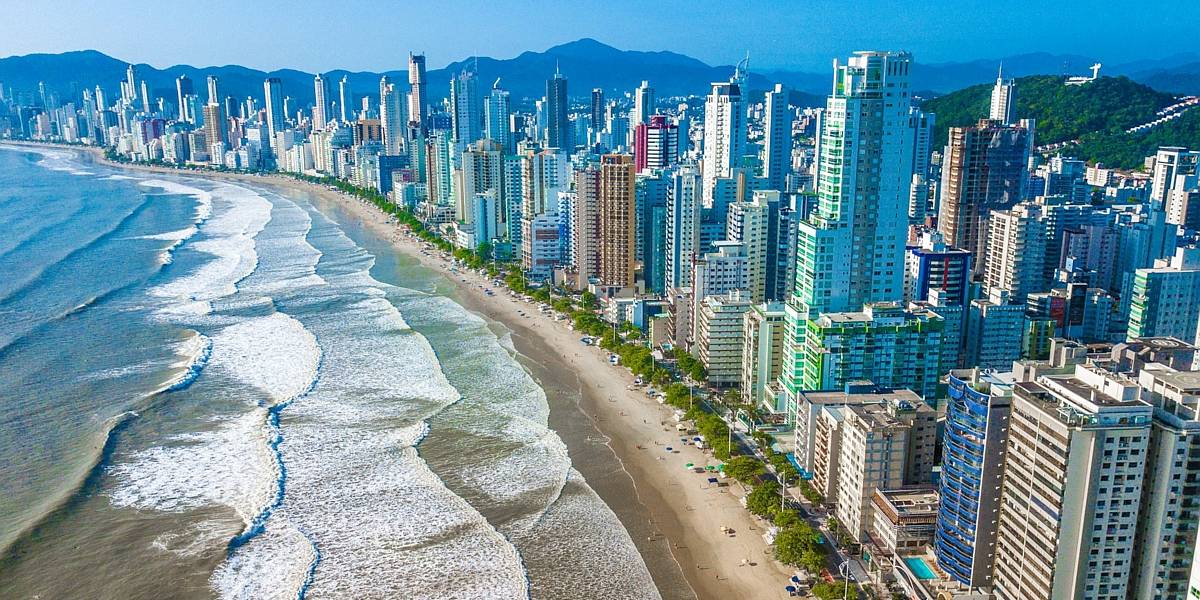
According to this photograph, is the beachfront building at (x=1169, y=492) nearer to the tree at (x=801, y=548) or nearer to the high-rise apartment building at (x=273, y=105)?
the tree at (x=801, y=548)

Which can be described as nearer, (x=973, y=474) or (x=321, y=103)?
(x=973, y=474)

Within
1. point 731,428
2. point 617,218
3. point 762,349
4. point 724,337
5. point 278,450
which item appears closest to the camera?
point 278,450

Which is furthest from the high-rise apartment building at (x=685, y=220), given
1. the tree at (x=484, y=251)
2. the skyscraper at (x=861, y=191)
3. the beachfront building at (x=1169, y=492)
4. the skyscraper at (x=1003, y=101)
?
the skyscraper at (x=1003, y=101)

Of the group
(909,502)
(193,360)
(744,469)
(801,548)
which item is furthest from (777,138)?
(801,548)

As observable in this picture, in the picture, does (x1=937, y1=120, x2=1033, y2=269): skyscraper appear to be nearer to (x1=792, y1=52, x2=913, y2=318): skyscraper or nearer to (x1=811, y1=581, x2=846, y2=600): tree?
(x1=792, y1=52, x2=913, y2=318): skyscraper

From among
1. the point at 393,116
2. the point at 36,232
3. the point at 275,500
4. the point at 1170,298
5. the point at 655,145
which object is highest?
the point at 393,116

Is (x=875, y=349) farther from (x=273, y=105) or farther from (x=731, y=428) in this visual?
(x=273, y=105)

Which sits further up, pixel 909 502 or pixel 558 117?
pixel 558 117
